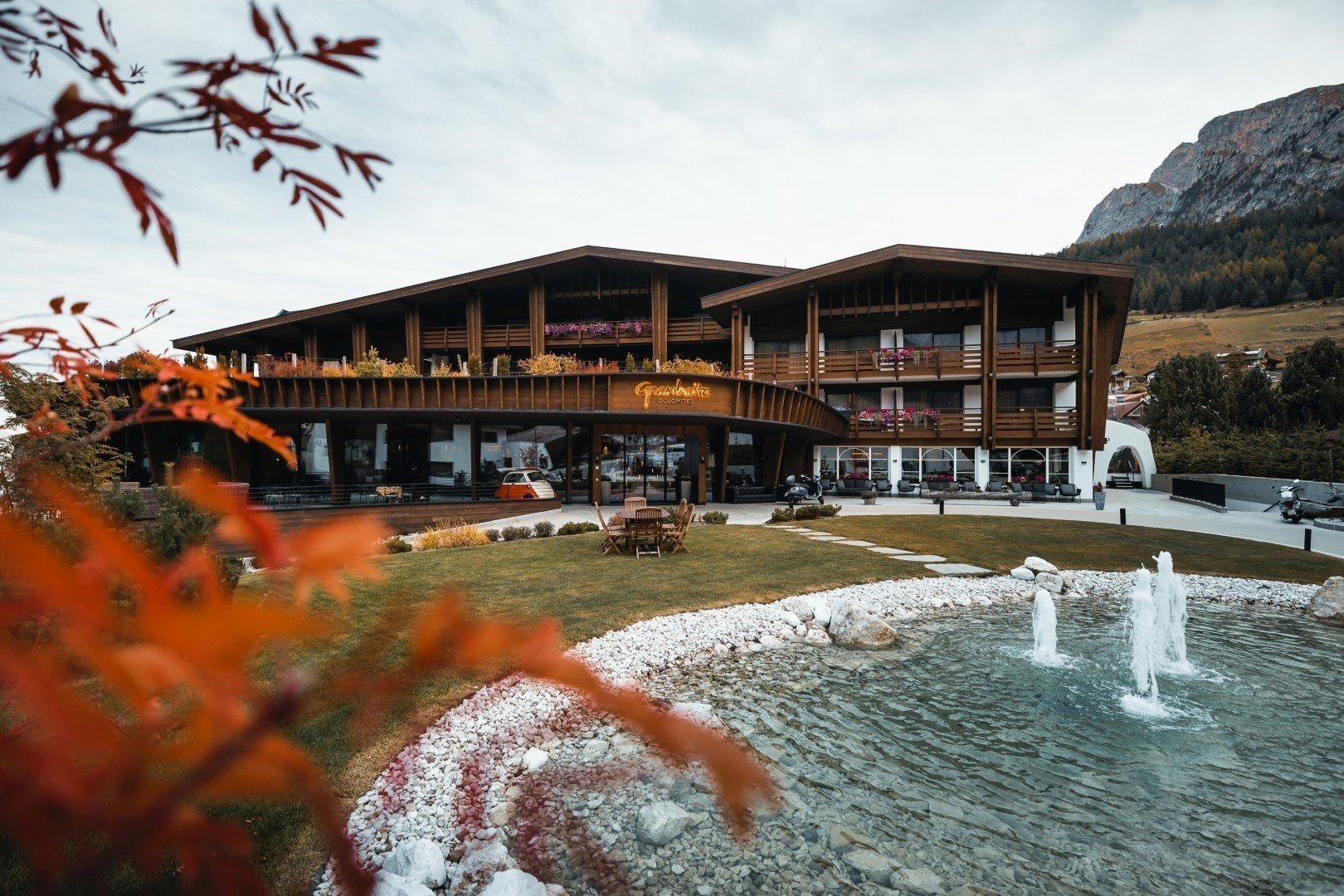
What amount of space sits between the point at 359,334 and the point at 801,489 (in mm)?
25469

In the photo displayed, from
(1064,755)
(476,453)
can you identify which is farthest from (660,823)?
(476,453)

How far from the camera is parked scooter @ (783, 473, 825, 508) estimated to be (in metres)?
24.8

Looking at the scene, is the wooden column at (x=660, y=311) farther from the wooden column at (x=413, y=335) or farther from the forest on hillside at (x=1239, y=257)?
the forest on hillside at (x=1239, y=257)

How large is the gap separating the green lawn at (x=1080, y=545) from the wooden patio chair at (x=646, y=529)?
243 inches

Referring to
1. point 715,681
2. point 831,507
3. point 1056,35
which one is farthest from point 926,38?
point 715,681

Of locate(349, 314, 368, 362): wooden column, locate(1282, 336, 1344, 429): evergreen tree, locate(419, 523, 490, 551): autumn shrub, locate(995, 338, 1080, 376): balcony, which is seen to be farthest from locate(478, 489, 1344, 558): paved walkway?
locate(1282, 336, 1344, 429): evergreen tree

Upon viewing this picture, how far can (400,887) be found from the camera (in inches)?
142

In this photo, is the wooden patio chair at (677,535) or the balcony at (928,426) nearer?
the wooden patio chair at (677,535)

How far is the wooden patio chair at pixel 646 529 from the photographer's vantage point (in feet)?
45.0

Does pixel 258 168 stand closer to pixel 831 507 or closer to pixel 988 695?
pixel 988 695

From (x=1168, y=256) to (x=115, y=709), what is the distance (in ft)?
590

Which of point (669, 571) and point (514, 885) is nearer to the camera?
point (514, 885)

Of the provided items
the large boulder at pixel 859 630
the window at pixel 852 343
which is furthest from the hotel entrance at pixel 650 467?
the large boulder at pixel 859 630

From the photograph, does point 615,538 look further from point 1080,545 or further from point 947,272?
point 947,272
